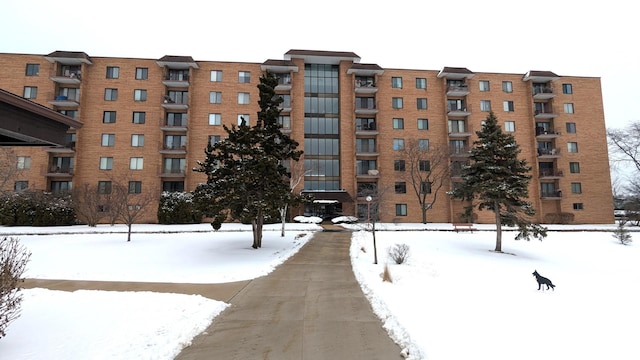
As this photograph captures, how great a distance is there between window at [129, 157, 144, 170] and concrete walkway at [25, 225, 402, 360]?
3207 centimetres

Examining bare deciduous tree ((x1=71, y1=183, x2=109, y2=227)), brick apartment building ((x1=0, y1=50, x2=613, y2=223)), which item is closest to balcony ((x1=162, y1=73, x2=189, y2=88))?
brick apartment building ((x1=0, y1=50, x2=613, y2=223))

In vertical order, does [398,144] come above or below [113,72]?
below

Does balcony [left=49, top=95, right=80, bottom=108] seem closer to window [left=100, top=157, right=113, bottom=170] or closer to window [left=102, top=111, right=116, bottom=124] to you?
window [left=102, top=111, right=116, bottom=124]

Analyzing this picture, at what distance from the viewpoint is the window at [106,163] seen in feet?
133

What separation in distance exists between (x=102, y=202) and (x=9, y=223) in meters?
8.85

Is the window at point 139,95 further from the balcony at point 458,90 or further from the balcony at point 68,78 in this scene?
the balcony at point 458,90

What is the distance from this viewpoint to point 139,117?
138 feet

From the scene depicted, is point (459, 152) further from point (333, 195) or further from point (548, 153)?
point (333, 195)

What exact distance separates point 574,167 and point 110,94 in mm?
60664

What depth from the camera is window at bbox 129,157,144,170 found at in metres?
40.9

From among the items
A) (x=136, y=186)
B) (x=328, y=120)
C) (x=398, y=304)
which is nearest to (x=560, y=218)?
(x=328, y=120)

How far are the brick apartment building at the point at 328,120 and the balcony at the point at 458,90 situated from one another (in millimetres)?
133

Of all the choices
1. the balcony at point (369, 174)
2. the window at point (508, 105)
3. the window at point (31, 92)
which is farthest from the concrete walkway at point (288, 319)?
the window at point (508, 105)

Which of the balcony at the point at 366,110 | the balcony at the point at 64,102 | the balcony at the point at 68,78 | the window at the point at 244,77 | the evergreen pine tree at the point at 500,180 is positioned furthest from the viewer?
the balcony at the point at 366,110
